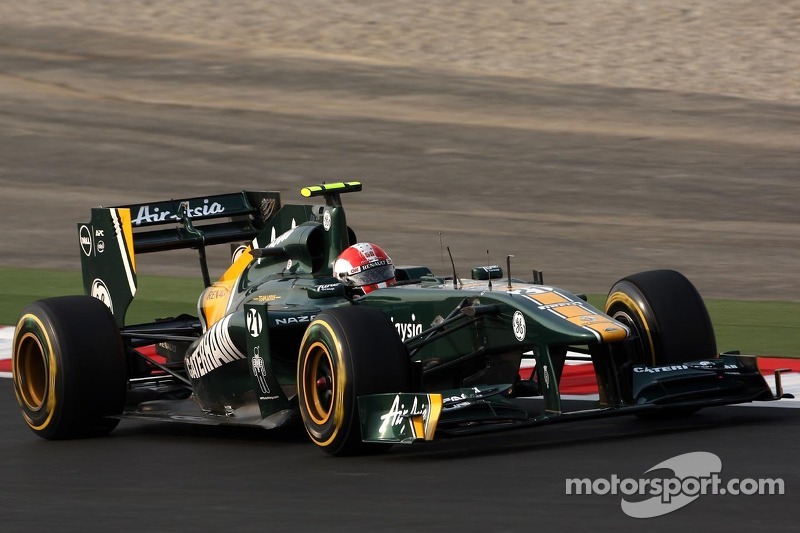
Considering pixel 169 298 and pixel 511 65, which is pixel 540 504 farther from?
pixel 511 65

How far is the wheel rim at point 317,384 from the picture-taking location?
33.7 feet

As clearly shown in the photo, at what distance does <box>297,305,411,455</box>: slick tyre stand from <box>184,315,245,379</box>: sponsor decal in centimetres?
109

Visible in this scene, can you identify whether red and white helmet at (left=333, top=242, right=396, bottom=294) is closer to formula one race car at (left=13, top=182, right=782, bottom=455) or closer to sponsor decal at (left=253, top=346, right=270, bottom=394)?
formula one race car at (left=13, top=182, right=782, bottom=455)

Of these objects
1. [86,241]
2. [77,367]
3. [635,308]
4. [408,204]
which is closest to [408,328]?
[635,308]

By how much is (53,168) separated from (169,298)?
38.4ft

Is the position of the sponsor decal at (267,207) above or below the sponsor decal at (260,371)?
above

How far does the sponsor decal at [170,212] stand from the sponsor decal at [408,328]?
2.85m

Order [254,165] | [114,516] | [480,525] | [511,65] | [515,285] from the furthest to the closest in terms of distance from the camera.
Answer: [511,65], [254,165], [515,285], [114,516], [480,525]

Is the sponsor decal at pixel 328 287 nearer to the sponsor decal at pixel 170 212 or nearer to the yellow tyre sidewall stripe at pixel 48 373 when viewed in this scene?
the yellow tyre sidewall stripe at pixel 48 373

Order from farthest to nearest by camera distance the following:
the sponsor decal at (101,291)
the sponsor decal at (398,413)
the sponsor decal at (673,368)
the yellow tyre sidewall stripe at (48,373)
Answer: the sponsor decal at (101,291)
the yellow tyre sidewall stripe at (48,373)
the sponsor decal at (673,368)
the sponsor decal at (398,413)

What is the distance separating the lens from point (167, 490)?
937 cm

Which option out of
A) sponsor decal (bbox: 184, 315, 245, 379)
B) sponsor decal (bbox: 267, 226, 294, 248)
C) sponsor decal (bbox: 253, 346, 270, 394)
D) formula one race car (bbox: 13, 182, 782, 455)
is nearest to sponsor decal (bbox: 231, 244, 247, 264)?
formula one race car (bbox: 13, 182, 782, 455)

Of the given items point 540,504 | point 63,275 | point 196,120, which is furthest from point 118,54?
point 540,504

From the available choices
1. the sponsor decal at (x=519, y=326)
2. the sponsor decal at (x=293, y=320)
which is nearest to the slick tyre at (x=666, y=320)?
the sponsor decal at (x=519, y=326)
